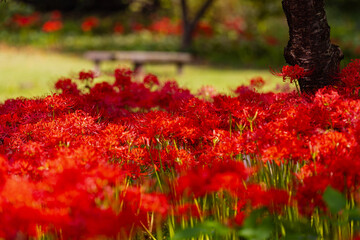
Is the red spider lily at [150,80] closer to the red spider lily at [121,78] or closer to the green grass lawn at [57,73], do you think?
the red spider lily at [121,78]

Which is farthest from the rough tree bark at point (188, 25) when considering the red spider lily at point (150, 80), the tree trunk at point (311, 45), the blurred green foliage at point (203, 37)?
the tree trunk at point (311, 45)

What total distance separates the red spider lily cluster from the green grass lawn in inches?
216

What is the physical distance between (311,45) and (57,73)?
366 inches

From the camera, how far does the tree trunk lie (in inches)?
131

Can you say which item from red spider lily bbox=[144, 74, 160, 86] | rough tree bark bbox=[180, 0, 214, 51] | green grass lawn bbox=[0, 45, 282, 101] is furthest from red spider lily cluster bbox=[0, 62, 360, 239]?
rough tree bark bbox=[180, 0, 214, 51]

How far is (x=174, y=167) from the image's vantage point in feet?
9.50

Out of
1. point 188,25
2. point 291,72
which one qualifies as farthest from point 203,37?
point 291,72

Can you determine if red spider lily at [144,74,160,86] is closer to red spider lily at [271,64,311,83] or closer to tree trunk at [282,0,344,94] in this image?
tree trunk at [282,0,344,94]

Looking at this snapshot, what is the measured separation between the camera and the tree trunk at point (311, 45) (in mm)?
3332

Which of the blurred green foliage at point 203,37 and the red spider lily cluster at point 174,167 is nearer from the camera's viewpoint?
the red spider lily cluster at point 174,167

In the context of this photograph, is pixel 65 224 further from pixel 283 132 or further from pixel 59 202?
pixel 283 132

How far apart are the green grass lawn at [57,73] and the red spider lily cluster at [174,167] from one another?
5.48 meters

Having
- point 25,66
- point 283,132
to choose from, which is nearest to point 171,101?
point 283,132

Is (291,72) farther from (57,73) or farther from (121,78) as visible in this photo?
(57,73)
